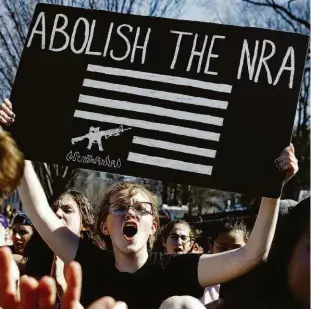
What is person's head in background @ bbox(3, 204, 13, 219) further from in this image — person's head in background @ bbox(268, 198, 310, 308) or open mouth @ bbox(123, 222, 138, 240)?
person's head in background @ bbox(268, 198, 310, 308)

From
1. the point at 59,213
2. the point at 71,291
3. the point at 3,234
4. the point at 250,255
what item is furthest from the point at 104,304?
the point at 3,234

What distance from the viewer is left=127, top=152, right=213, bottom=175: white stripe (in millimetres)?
2459

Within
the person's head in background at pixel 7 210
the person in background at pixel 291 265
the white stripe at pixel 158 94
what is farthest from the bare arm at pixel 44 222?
the person's head in background at pixel 7 210

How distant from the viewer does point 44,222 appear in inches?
101

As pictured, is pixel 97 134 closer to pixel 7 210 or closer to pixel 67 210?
pixel 67 210

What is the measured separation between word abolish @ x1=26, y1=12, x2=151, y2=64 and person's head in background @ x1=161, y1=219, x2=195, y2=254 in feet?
6.84

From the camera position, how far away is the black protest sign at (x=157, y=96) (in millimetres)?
2438

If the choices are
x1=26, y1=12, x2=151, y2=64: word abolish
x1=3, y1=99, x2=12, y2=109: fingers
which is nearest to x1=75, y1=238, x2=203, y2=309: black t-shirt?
x1=3, y1=99, x2=12, y2=109: fingers

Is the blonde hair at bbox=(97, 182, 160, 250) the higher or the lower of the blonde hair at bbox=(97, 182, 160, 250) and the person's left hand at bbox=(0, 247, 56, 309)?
the higher

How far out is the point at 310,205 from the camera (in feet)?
5.79

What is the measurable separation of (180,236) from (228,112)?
6.85 ft

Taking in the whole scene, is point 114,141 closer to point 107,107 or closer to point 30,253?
point 107,107

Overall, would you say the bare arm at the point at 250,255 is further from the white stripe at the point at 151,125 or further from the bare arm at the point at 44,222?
the bare arm at the point at 44,222

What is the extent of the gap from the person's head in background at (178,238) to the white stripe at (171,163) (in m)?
1.95
